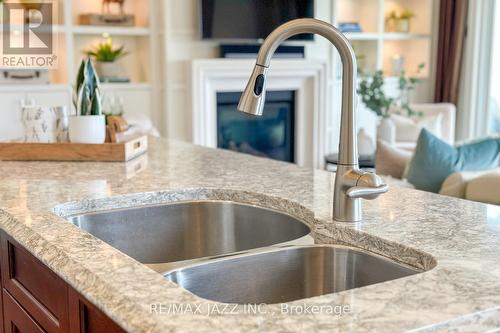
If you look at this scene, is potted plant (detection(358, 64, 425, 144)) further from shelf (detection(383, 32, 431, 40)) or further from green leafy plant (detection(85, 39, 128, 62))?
green leafy plant (detection(85, 39, 128, 62))

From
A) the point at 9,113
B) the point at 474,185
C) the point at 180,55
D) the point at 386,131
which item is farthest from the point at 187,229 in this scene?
the point at 386,131

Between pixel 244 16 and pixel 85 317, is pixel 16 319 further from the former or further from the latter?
pixel 244 16

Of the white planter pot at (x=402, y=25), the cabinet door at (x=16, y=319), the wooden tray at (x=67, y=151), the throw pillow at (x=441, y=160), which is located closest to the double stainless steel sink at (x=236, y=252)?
the cabinet door at (x=16, y=319)

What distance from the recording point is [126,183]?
6.16ft

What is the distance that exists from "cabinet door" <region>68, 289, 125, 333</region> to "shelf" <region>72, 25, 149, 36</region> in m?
4.47

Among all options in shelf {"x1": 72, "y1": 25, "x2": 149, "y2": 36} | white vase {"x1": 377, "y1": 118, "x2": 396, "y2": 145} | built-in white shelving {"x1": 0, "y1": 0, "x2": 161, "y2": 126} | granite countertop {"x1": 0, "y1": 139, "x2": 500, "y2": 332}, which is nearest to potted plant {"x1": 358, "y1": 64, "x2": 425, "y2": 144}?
white vase {"x1": 377, "y1": 118, "x2": 396, "y2": 145}

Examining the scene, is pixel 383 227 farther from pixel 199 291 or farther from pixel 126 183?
pixel 126 183

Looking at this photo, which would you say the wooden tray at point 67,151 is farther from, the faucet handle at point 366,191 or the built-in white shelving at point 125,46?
the built-in white shelving at point 125,46

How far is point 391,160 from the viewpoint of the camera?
3807 millimetres

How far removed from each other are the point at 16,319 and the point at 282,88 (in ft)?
16.1

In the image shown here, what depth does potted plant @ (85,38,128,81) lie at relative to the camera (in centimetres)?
548

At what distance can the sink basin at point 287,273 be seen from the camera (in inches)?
48.4

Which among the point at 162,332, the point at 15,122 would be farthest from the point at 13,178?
the point at 15,122

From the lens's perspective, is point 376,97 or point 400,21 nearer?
point 376,97
